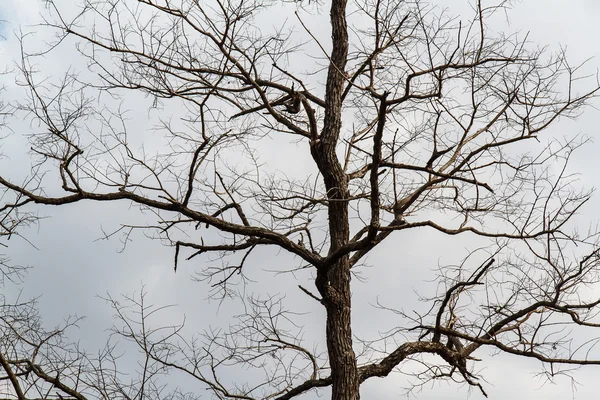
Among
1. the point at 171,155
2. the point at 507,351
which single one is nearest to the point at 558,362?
the point at 507,351

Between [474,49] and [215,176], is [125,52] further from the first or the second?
[474,49]

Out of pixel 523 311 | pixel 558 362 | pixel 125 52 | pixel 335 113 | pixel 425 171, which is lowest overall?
pixel 558 362

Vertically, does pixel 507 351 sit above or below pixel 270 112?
below

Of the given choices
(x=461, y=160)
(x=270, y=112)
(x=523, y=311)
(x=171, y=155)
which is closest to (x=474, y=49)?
(x=461, y=160)

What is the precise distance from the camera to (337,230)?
24.7 feet

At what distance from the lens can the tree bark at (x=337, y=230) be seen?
7051mm

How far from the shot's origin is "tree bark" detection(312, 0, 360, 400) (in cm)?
705

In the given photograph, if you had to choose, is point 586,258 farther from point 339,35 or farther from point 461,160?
point 339,35

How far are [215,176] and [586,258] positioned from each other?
371cm

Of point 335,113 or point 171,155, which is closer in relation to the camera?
point 171,155

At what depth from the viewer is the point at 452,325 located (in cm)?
741

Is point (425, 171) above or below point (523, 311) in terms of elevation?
above

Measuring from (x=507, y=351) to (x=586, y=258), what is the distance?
48.7 inches

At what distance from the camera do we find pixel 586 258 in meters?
6.93
